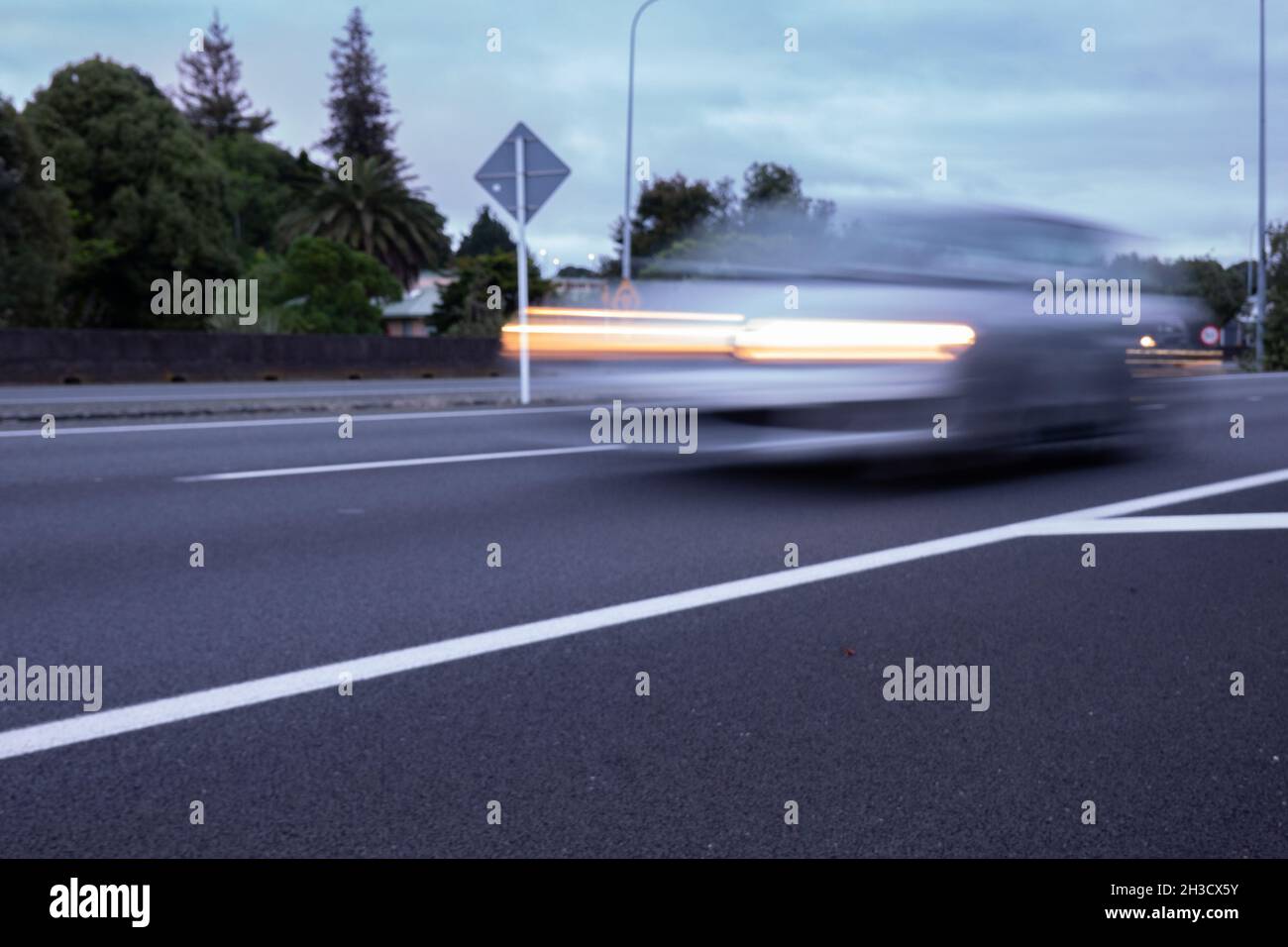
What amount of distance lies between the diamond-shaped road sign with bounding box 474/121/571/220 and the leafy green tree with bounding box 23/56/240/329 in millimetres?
34143

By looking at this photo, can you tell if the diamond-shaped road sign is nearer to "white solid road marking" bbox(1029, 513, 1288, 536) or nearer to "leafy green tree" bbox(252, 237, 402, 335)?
"white solid road marking" bbox(1029, 513, 1288, 536)

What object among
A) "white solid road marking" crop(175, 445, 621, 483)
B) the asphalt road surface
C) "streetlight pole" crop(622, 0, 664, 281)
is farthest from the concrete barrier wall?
the asphalt road surface

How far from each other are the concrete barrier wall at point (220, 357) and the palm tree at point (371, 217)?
118ft

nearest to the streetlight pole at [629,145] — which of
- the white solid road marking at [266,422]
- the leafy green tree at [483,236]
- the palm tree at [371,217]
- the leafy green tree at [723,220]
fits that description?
the leafy green tree at [723,220]

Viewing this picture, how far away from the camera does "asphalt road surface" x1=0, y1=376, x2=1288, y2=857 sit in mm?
2846

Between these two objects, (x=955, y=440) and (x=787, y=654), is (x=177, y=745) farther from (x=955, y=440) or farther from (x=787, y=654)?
(x=955, y=440)

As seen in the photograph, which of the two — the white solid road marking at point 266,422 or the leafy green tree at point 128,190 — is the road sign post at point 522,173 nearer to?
the white solid road marking at point 266,422

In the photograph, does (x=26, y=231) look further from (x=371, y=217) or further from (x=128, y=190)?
(x=371, y=217)

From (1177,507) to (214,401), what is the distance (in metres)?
10.1

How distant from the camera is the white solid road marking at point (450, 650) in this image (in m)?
3.37

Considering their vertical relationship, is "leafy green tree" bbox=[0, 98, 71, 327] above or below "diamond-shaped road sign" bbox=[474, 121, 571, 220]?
above

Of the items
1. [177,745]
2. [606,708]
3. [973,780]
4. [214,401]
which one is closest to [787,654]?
[606,708]
